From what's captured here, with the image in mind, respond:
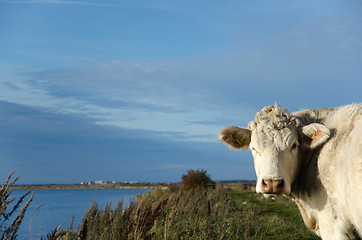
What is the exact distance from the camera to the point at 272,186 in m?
5.48

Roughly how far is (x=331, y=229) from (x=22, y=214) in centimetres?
407

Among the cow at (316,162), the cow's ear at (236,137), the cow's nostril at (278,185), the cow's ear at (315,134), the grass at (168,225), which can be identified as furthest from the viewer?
the grass at (168,225)

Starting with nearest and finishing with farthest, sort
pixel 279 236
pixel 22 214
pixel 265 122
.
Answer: pixel 22 214, pixel 265 122, pixel 279 236

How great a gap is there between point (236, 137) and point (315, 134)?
1.31m

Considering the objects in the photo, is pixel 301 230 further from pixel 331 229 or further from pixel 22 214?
pixel 22 214

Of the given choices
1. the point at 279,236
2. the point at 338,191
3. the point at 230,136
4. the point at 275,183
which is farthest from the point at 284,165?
the point at 279,236

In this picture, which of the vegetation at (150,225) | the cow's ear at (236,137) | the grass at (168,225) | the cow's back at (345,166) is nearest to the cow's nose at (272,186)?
the cow's back at (345,166)

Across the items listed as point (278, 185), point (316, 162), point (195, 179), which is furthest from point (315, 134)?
point (195, 179)

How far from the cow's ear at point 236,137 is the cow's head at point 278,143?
20 cm

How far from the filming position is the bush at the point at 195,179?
3056cm

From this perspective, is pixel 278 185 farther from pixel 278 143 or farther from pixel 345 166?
pixel 345 166

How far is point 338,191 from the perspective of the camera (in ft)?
18.1

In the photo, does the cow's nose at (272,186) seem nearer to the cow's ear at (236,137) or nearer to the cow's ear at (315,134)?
the cow's ear at (315,134)

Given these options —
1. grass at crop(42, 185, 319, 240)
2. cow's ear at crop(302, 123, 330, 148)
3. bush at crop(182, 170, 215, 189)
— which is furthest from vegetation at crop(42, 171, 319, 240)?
bush at crop(182, 170, 215, 189)
